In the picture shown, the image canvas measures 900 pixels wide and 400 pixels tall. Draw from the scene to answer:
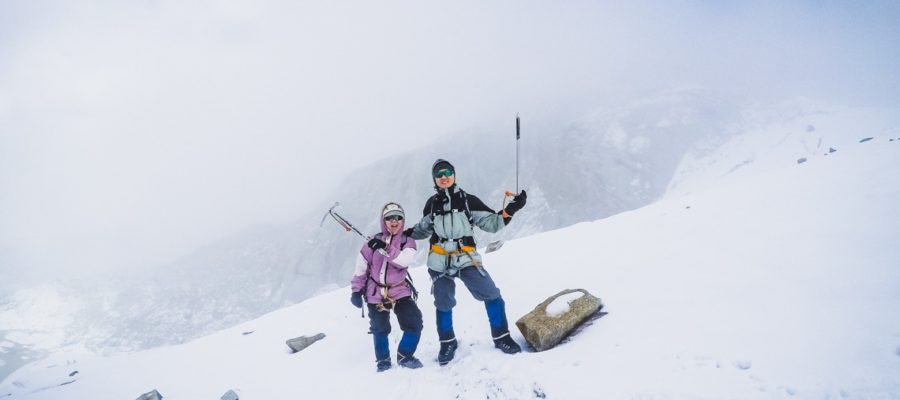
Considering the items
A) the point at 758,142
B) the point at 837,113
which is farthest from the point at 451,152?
the point at 837,113

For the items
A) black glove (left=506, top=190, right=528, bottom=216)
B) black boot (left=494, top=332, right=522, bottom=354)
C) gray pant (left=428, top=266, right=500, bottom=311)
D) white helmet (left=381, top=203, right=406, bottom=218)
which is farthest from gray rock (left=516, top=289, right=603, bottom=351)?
white helmet (left=381, top=203, right=406, bottom=218)

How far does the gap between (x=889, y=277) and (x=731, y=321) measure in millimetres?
2182

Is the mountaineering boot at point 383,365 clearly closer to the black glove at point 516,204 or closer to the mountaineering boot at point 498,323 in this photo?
the mountaineering boot at point 498,323

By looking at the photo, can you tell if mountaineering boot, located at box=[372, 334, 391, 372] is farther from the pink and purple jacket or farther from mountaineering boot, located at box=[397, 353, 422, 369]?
the pink and purple jacket

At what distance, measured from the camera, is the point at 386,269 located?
240 inches

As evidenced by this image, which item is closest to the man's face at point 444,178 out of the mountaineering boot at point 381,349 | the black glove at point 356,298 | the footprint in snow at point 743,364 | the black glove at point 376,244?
the black glove at point 376,244

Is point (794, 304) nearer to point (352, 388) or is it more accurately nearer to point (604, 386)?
point (604, 386)

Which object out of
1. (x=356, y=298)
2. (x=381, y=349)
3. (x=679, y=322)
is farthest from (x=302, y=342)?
(x=679, y=322)

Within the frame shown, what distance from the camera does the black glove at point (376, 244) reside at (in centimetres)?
586

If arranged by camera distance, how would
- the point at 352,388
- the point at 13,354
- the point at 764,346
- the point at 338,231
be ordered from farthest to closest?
the point at 13,354 → the point at 338,231 → the point at 352,388 → the point at 764,346

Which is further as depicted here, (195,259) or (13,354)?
(195,259)

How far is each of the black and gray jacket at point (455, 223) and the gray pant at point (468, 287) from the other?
16 cm

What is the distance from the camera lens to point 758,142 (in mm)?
49938

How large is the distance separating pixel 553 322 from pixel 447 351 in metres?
1.90
